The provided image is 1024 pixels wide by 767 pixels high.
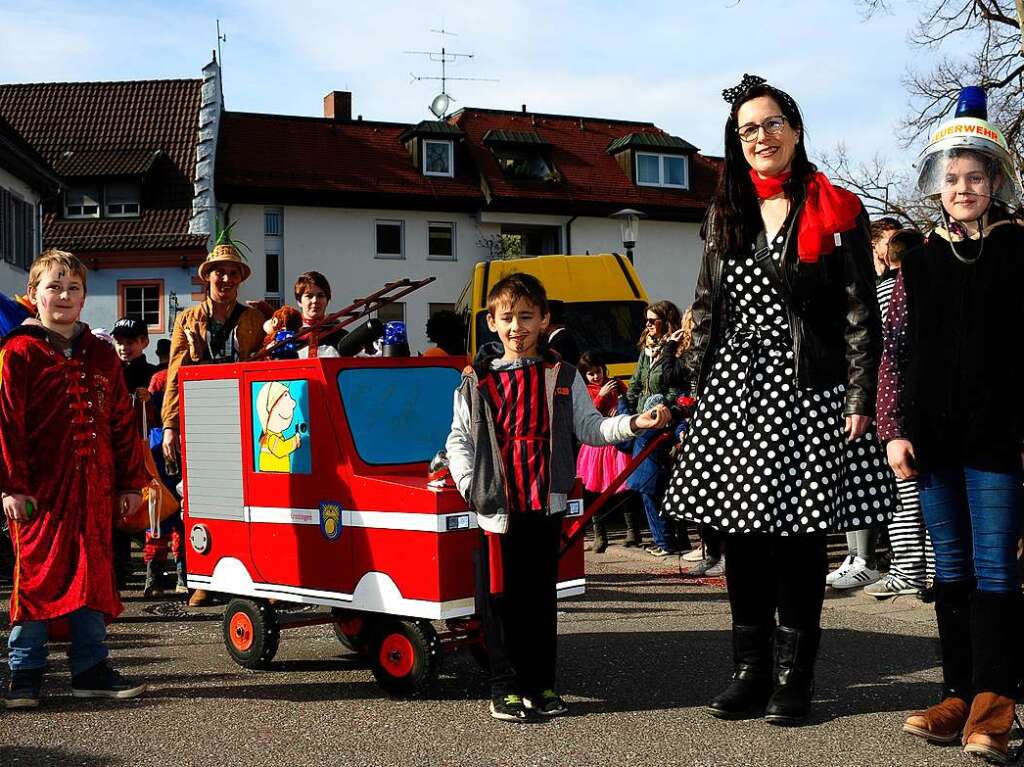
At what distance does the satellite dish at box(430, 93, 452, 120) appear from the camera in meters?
45.6

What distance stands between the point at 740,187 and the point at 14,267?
25683 mm

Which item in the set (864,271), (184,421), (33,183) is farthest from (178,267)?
(864,271)

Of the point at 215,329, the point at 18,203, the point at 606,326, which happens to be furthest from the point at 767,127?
the point at 18,203

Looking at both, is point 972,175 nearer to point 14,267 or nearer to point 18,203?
point 14,267

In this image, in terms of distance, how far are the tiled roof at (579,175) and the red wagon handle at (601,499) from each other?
37.2m

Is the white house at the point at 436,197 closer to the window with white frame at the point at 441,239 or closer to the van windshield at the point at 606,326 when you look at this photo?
the window with white frame at the point at 441,239

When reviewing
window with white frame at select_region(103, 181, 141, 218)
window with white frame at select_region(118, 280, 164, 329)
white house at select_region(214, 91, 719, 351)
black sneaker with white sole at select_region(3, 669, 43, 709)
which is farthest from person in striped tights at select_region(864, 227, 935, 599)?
window with white frame at select_region(103, 181, 141, 218)

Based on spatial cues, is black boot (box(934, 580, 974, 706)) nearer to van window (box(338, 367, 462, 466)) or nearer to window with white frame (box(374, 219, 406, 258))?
van window (box(338, 367, 462, 466))

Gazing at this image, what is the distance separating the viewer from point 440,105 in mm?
45719

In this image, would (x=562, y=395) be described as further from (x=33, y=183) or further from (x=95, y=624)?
(x=33, y=183)

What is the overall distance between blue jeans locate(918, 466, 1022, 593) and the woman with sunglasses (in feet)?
18.6

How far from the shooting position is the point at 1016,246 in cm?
452

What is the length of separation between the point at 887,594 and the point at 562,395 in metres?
3.32

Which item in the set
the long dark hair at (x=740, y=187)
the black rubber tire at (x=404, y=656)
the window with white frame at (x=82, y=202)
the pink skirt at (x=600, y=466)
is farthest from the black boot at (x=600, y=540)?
the window with white frame at (x=82, y=202)
